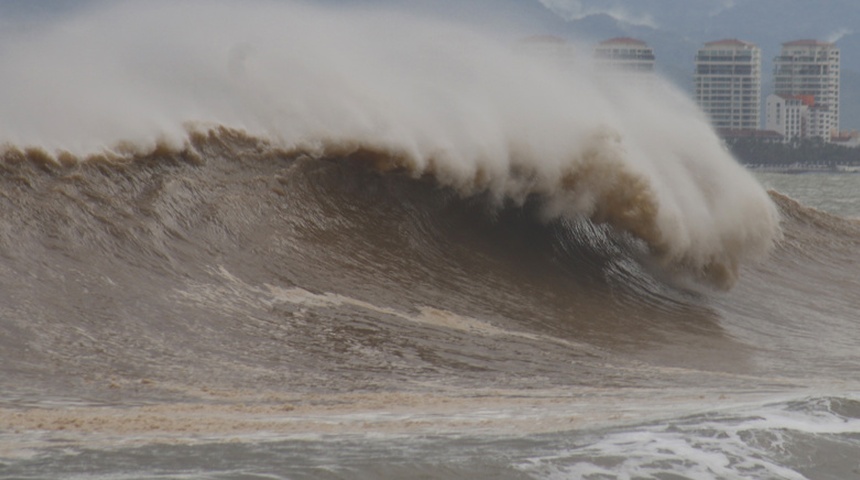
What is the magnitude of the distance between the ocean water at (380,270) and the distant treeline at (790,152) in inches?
6389

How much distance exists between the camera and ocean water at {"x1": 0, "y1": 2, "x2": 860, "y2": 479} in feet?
24.4

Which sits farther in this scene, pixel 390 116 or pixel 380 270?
pixel 390 116

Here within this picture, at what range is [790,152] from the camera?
596 ft

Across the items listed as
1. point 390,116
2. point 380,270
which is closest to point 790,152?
point 390,116

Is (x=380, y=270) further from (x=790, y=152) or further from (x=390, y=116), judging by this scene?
(x=790, y=152)

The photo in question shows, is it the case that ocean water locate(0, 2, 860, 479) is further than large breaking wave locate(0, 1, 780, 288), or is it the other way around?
large breaking wave locate(0, 1, 780, 288)

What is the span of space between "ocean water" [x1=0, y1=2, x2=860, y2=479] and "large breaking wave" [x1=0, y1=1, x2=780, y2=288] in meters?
0.04

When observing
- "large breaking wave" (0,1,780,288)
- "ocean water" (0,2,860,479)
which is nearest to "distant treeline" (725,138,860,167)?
"large breaking wave" (0,1,780,288)

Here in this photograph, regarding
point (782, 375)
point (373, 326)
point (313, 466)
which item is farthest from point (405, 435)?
point (782, 375)

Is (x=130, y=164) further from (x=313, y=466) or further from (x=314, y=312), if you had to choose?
(x=313, y=466)

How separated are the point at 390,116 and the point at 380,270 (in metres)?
3.01

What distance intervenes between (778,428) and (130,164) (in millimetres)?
7027

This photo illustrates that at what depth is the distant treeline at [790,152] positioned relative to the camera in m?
180

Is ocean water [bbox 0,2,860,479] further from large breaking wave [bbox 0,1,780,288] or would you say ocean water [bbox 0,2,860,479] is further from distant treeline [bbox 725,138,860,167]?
distant treeline [bbox 725,138,860,167]
